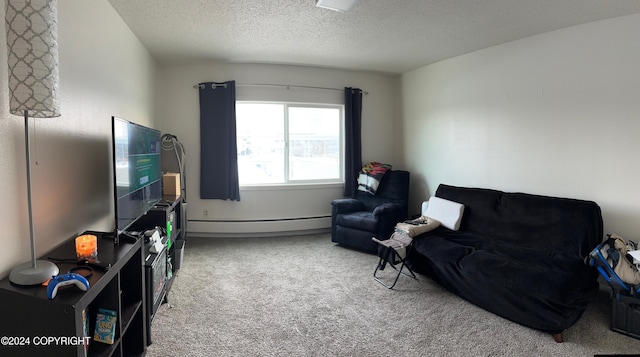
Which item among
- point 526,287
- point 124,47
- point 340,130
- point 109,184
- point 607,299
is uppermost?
point 124,47

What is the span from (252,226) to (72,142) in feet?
9.09

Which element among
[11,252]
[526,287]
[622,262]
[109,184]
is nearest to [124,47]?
[109,184]

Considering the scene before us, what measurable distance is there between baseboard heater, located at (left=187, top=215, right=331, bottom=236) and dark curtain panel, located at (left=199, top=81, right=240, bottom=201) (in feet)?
1.25

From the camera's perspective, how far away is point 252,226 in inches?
176

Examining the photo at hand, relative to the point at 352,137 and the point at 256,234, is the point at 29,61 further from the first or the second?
the point at 352,137

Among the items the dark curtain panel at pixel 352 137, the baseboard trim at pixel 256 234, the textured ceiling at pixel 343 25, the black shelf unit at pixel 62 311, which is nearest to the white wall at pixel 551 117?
the textured ceiling at pixel 343 25

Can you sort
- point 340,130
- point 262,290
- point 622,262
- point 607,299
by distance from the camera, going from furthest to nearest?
point 340,130 → point 262,290 → point 607,299 → point 622,262

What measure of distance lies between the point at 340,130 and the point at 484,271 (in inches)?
118

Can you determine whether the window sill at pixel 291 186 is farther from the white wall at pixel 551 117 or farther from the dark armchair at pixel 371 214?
the white wall at pixel 551 117

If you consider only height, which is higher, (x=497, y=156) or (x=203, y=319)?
(x=497, y=156)

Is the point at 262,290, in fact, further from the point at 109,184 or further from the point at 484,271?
the point at 484,271

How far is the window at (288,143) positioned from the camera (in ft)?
14.8

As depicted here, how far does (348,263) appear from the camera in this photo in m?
3.53

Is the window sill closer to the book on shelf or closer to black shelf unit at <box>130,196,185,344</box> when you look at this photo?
black shelf unit at <box>130,196,185,344</box>
